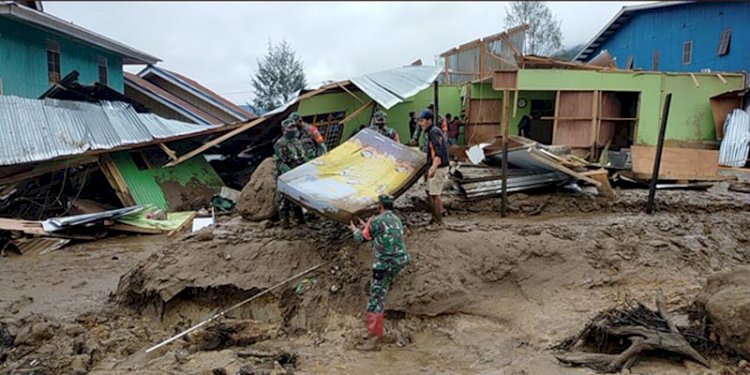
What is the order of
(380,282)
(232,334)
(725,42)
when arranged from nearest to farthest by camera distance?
(380,282) < (232,334) < (725,42)

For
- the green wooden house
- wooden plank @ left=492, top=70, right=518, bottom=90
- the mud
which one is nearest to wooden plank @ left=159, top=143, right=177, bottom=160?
the mud

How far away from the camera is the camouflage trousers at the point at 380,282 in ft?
18.7

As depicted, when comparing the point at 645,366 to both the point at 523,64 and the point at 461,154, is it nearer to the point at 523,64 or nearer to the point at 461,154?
the point at 461,154

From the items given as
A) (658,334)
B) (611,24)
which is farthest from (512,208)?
(611,24)

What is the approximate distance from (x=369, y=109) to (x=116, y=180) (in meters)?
7.02

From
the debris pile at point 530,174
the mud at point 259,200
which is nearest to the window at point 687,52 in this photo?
the debris pile at point 530,174

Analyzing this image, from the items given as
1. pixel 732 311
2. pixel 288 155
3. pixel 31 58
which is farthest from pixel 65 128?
pixel 732 311

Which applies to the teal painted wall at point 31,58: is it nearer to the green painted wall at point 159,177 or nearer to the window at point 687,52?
the green painted wall at point 159,177

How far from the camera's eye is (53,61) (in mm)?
15359

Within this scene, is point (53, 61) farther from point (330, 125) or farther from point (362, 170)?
point (362, 170)

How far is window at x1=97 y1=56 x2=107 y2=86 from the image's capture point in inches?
684

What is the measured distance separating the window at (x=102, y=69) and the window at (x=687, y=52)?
21.3 meters

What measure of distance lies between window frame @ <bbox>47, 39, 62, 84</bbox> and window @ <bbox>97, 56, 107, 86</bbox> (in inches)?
74.4

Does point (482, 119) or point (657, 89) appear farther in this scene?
point (482, 119)
